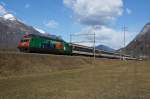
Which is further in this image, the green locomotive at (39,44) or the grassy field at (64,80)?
the green locomotive at (39,44)

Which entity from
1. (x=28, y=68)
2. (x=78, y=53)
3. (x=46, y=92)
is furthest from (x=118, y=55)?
(x=46, y=92)

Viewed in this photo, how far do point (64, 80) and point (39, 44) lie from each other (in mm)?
28947

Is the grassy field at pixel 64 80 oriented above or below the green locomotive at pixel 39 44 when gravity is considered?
below

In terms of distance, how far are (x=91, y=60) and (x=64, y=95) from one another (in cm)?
5342

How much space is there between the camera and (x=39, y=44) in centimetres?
5869

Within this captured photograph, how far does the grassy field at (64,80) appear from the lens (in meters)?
20.1

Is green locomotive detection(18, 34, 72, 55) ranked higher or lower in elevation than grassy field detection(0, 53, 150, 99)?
higher

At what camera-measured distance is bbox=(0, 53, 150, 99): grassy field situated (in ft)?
65.9

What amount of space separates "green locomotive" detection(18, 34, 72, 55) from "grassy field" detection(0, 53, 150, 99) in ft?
17.2

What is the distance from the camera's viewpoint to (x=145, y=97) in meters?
18.7

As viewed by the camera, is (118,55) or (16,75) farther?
(118,55)

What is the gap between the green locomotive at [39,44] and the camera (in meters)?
57.0

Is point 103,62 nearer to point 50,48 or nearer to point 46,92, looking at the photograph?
point 50,48

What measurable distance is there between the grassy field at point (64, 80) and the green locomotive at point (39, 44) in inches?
207
